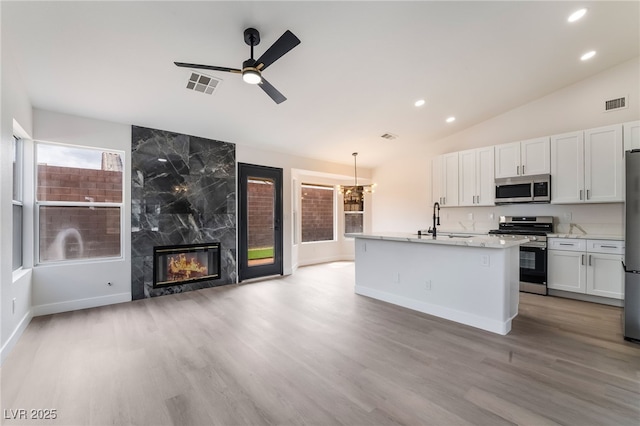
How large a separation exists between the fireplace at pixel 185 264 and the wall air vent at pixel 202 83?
2.56 m

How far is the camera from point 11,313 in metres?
2.68

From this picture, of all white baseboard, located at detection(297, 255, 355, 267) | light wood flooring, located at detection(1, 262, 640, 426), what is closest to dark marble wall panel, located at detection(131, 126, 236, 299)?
light wood flooring, located at detection(1, 262, 640, 426)

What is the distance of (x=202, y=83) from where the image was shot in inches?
132

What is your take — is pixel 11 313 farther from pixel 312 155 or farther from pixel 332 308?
pixel 312 155

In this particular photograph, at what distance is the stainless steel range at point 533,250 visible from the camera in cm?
437

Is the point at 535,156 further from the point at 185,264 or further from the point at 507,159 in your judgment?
the point at 185,264

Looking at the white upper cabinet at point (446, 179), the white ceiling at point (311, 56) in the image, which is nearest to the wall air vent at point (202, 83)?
the white ceiling at point (311, 56)

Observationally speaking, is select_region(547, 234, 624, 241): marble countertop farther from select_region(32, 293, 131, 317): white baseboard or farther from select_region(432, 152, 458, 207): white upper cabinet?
select_region(32, 293, 131, 317): white baseboard

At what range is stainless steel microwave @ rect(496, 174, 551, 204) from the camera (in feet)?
14.9

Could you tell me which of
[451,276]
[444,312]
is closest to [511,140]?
[451,276]

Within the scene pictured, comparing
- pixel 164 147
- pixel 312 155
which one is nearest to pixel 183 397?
pixel 164 147

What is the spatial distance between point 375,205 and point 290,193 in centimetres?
287

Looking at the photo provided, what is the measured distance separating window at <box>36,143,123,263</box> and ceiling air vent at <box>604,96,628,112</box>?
767 centimetres

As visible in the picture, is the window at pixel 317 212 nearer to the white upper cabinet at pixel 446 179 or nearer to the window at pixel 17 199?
the white upper cabinet at pixel 446 179
